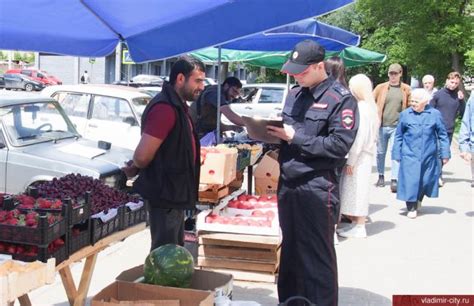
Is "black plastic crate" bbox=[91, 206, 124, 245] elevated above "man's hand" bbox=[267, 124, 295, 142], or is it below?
below

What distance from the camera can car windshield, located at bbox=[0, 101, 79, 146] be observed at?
7.83m

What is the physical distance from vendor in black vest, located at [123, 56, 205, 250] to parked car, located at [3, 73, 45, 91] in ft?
127

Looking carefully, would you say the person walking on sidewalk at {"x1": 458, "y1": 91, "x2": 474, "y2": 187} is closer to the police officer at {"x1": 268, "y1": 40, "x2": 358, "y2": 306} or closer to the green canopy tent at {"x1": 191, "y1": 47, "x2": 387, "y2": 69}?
the green canopy tent at {"x1": 191, "y1": 47, "x2": 387, "y2": 69}

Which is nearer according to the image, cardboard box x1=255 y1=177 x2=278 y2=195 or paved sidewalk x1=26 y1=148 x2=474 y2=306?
paved sidewalk x1=26 y1=148 x2=474 y2=306

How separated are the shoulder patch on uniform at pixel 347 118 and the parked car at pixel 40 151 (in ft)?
11.4

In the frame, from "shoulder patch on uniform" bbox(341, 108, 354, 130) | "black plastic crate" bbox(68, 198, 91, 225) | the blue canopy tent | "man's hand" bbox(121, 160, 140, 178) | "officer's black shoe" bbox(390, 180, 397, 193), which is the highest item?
the blue canopy tent

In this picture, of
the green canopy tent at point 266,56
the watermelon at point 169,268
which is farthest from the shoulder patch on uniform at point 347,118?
the green canopy tent at point 266,56

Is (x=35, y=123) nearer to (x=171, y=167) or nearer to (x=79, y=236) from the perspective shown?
(x=171, y=167)

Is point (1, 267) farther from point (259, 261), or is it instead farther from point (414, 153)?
point (414, 153)

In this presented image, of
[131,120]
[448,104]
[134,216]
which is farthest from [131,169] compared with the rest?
[448,104]

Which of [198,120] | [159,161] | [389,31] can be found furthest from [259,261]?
[389,31]

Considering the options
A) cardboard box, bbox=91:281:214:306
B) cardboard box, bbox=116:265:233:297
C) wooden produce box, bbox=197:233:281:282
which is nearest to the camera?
cardboard box, bbox=91:281:214:306

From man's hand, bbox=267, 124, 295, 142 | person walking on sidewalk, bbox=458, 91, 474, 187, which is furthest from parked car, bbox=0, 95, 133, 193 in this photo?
person walking on sidewalk, bbox=458, 91, 474, 187

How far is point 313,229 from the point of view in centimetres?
436
